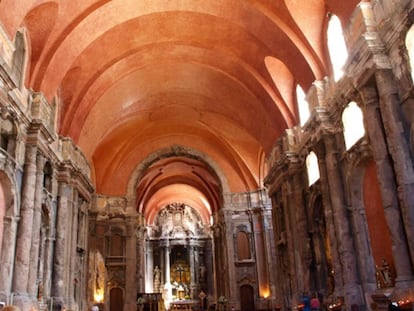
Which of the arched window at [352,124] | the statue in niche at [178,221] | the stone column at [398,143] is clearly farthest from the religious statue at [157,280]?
the stone column at [398,143]

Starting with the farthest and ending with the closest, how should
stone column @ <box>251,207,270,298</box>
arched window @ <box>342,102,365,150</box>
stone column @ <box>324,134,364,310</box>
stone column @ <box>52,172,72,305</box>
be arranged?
stone column @ <box>251,207,270,298</box> → stone column @ <box>52,172,72,305</box> → arched window @ <box>342,102,365,150</box> → stone column @ <box>324,134,364,310</box>

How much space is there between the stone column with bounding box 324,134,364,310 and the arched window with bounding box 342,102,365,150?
0.77 m

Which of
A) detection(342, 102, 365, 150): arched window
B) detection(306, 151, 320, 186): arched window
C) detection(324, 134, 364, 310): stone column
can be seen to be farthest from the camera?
detection(306, 151, 320, 186): arched window

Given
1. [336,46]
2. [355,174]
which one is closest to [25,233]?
[355,174]

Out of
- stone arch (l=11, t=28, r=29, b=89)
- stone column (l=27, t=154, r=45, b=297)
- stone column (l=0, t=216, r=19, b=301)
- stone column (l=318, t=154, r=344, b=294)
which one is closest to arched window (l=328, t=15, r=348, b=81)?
stone column (l=318, t=154, r=344, b=294)

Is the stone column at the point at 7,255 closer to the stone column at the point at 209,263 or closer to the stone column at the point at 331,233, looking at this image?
the stone column at the point at 331,233

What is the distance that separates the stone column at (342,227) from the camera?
13055 millimetres

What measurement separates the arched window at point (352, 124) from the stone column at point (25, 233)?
10112mm

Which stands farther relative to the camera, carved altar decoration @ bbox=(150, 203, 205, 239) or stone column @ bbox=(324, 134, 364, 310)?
carved altar decoration @ bbox=(150, 203, 205, 239)

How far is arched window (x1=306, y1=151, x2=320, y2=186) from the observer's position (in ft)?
55.9

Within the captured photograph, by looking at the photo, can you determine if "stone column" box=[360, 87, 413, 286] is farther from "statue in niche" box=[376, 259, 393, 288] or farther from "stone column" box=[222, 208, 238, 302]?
"stone column" box=[222, 208, 238, 302]

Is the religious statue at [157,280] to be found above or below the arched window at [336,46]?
below

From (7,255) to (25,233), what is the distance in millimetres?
908

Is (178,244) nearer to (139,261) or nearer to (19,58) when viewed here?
(139,261)
